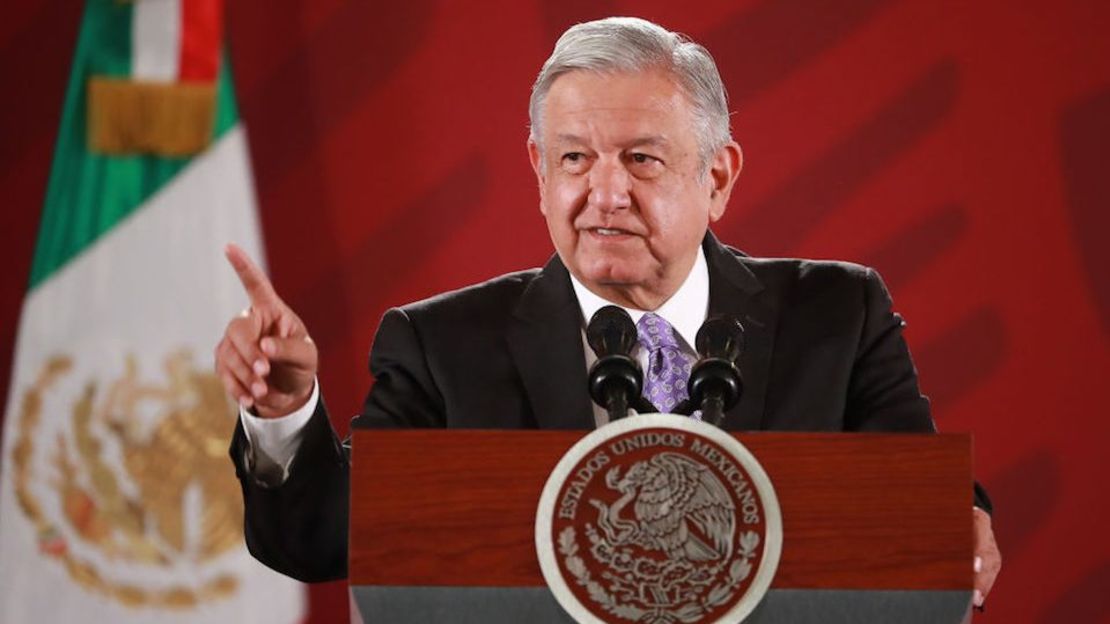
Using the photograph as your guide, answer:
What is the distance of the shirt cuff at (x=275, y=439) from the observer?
1621 mm

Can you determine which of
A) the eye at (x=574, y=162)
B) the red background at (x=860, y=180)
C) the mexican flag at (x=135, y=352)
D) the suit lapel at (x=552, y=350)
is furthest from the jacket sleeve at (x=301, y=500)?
the red background at (x=860, y=180)

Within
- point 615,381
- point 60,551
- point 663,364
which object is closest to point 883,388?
point 663,364

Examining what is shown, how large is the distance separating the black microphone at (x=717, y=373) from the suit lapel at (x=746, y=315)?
31 centimetres

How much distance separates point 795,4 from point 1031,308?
37.2 inches

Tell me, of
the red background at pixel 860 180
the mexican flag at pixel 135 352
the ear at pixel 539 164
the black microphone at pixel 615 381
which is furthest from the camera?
the red background at pixel 860 180

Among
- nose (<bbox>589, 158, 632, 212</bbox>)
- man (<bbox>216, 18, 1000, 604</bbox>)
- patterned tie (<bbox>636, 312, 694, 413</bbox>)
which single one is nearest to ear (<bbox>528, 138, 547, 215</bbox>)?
man (<bbox>216, 18, 1000, 604</bbox>)

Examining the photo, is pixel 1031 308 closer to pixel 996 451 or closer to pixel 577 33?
pixel 996 451

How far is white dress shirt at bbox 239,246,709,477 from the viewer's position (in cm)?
163

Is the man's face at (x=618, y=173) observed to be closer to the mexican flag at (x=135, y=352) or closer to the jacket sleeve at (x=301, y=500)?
the jacket sleeve at (x=301, y=500)

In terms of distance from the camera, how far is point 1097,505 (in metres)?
3.46

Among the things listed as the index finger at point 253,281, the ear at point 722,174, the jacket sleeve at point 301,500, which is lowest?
the jacket sleeve at point 301,500

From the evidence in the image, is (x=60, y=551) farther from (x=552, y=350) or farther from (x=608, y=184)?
(x=608, y=184)

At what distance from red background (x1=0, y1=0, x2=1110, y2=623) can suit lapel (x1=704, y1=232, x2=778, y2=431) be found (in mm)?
1395

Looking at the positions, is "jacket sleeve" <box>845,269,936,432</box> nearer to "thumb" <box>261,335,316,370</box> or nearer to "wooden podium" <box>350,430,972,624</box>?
"wooden podium" <box>350,430,972,624</box>
